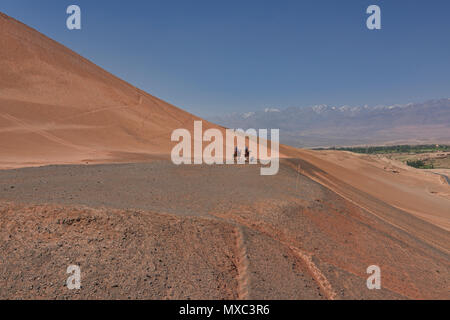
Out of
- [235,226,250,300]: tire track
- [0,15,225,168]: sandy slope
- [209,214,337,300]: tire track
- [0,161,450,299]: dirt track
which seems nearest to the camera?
[0,161,450,299]: dirt track

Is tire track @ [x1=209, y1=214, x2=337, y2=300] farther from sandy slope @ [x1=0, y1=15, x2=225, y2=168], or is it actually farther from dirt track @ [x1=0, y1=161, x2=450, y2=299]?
sandy slope @ [x1=0, y1=15, x2=225, y2=168]

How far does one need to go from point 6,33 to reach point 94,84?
10164 millimetres

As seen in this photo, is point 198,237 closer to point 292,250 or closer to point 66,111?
point 292,250

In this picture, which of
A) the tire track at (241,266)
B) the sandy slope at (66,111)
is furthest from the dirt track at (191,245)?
the sandy slope at (66,111)

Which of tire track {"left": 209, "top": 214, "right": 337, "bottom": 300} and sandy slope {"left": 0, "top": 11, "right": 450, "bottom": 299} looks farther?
tire track {"left": 209, "top": 214, "right": 337, "bottom": 300}

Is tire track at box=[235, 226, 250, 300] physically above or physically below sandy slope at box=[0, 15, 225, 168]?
below

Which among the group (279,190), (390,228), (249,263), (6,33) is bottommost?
(390,228)

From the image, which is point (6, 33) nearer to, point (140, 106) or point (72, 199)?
point (140, 106)

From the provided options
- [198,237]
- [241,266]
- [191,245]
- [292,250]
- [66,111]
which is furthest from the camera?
[66,111]

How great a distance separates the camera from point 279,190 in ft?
34.2

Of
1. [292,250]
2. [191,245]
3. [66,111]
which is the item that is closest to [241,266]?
[191,245]

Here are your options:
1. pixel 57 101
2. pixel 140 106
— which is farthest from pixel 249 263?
pixel 140 106

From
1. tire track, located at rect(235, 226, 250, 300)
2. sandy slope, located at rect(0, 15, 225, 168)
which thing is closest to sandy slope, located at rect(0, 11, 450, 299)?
tire track, located at rect(235, 226, 250, 300)

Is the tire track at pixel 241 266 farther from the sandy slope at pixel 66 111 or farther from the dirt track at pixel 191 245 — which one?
the sandy slope at pixel 66 111
